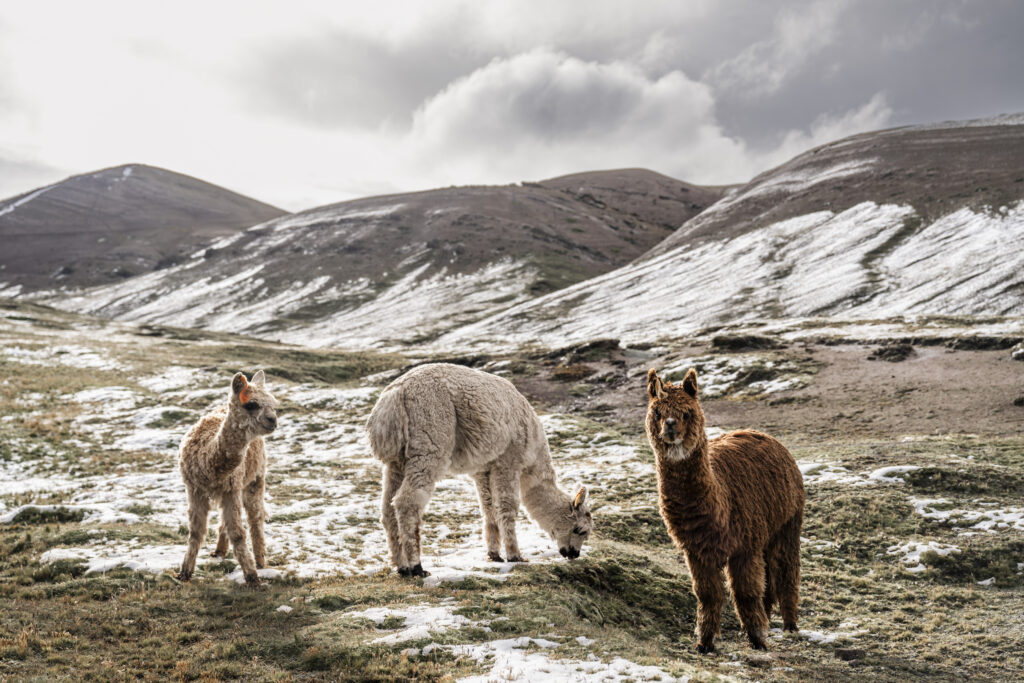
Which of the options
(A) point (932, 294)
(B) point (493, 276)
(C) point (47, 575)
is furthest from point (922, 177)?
(C) point (47, 575)

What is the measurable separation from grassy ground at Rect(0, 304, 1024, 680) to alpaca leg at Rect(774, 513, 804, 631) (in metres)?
0.36

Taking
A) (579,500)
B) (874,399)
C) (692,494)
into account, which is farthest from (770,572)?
(874,399)

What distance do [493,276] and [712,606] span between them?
122 m

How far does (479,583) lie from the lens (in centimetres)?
937

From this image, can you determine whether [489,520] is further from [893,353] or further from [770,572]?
[893,353]

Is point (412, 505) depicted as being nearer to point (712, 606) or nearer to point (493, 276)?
point (712, 606)

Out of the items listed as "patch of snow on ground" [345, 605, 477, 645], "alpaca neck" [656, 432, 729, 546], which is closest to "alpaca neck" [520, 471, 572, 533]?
"patch of snow on ground" [345, 605, 477, 645]

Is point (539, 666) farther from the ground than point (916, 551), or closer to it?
farther from the ground

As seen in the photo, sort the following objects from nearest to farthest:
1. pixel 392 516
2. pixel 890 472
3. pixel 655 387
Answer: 1. pixel 655 387
2. pixel 392 516
3. pixel 890 472

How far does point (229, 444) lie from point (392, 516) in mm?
3182

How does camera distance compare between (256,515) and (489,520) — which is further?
(489,520)

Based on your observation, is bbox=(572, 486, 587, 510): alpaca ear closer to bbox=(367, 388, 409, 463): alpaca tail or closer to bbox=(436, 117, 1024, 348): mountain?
bbox=(367, 388, 409, 463): alpaca tail

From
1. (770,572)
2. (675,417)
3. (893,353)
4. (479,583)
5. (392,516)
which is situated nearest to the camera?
(675,417)

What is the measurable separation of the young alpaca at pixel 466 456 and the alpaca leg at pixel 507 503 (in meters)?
0.02
